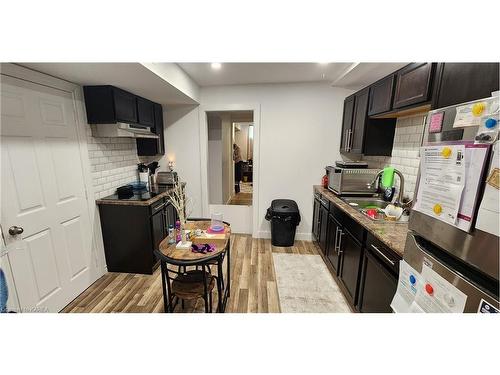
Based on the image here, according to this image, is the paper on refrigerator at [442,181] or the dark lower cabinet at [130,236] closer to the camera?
the paper on refrigerator at [442,181]

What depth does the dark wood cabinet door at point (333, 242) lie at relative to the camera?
2186 mm

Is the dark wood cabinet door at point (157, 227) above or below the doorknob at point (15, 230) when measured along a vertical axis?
below

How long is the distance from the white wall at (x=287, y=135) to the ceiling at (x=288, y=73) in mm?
155

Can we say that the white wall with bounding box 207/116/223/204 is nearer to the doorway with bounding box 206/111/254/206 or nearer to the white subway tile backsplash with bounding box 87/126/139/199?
the doorway with bounding box 206/111/254/206

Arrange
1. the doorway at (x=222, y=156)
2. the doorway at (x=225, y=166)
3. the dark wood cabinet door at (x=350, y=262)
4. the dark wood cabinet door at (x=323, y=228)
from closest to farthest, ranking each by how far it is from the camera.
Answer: the dark wood cabinet door at (x=350, y=262) → the dark wood cabinet door at (x=323, y=228) → the doorway at (x=225, y=166) → the doorway at (x=222, y=156)

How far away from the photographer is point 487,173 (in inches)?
22.1

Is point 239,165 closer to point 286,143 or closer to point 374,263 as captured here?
point 286,143

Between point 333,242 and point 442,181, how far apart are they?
70.7 inches

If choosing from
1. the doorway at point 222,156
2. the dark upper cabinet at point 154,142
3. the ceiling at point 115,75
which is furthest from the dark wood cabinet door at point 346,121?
the dark upper cabinet at point 154,142

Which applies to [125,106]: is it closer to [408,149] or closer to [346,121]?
[346,121]

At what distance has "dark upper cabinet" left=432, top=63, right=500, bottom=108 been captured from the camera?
0.62m

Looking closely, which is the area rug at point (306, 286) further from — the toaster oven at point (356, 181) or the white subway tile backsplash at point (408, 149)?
the white subway tile backsplash at point (408, 149)

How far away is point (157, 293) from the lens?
208 cm
